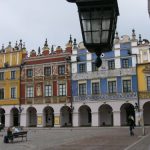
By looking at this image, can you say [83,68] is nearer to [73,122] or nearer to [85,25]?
[73,122]

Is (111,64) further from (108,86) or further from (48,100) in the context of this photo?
(48,100)

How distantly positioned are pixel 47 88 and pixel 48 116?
369 cm

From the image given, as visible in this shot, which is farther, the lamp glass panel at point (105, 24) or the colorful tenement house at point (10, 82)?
the colorful tenement house at point (10, 82)

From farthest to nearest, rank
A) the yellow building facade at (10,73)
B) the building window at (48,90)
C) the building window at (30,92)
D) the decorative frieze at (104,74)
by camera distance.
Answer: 1. the yellow building facade at (10,73)
2. the building window at (30,92)
3. the building window at (48,90)
4. the decorative frieze at (104,74)

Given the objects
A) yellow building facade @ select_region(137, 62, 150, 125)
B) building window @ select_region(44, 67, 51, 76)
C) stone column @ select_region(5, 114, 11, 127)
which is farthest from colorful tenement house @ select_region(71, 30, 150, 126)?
stone column @ select_region(5, 114, 11, 127)

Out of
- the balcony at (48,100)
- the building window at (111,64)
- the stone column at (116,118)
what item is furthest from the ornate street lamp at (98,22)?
the balcony at (48,100)

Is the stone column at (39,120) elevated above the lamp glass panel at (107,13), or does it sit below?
below

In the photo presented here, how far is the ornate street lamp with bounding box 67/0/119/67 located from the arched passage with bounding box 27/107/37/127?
4612 cm

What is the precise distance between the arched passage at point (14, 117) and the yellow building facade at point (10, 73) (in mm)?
1215

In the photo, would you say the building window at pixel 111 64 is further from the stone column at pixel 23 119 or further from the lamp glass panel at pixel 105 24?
the lamp glass panel at pixel 105 24

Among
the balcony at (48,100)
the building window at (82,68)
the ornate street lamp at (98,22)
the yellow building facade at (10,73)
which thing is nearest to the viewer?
the ornate street lamp at (98,22)

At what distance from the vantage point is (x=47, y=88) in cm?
4816

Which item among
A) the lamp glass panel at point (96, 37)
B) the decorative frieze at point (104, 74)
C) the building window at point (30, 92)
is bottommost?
the lamp glass panel at point (96, 37)

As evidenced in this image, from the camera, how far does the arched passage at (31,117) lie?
161 feet
